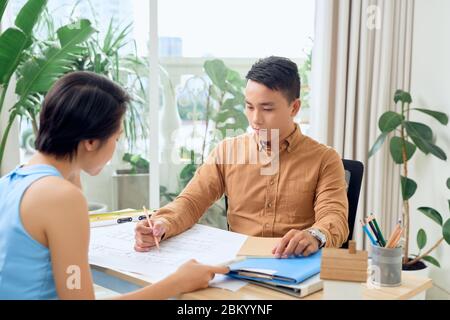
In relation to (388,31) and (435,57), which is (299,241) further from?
(388,31)

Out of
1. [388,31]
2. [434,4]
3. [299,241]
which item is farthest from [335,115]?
[299,241]

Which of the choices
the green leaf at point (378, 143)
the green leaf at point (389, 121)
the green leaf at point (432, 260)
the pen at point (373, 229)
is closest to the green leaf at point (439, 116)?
the green leaf at point (389, 121)

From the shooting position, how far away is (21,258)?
3.51 ft

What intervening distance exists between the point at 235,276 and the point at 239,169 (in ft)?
2.37

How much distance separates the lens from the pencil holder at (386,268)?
124 cm

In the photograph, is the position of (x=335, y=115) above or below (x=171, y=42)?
below

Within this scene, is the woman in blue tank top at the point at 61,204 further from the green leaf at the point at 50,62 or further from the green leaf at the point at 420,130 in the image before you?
the green leaf at the point at 420,130

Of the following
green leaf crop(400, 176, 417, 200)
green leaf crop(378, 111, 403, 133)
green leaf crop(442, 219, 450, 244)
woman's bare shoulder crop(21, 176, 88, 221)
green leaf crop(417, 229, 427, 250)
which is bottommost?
green leaf crop(417, 229, 427, 250)

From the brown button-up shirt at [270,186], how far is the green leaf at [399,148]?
1.03m

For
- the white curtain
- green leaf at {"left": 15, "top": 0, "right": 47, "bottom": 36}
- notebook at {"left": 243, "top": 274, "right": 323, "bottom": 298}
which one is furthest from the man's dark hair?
the white curtain

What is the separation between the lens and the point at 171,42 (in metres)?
3.25

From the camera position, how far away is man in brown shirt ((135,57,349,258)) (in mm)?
1787

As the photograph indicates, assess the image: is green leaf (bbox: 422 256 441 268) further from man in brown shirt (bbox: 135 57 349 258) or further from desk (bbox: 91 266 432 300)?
desk (bbox: 91 266 432 300)

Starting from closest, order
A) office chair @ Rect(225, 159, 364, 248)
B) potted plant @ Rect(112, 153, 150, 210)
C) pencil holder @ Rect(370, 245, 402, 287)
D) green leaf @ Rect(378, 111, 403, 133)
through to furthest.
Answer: pencil holder @ Rect(370, 245, 402, 287)
office chair @ Rect(225, 159, 364, 248)
green leaf @ Rect(378, 111, 403, 133)
potted plant @ Rect(112, 153, 150, 210)
